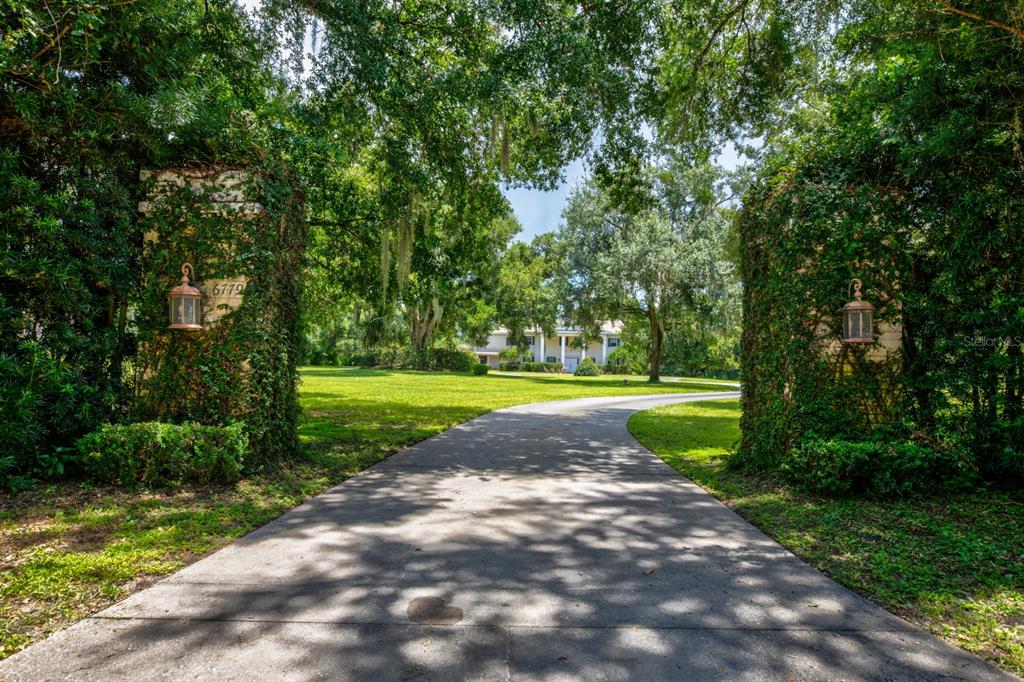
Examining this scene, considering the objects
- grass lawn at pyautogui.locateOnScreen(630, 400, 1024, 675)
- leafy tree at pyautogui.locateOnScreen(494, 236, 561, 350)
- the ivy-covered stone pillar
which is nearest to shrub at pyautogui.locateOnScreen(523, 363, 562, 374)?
leafy tree at pyautogui.locateOnScreen(494, 236, 561, 350)

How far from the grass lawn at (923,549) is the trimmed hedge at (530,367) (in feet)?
139

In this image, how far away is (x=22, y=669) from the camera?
2221 millimetres

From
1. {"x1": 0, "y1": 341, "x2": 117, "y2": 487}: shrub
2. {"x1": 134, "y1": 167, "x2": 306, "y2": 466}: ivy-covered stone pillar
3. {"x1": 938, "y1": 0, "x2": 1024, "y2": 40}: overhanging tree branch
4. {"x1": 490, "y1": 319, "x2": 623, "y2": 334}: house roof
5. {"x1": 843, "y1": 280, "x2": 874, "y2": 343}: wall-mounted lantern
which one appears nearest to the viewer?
{"x1": 938, "y1": 0, "x2": 1024, "y2": 40}: overhanging tree branch

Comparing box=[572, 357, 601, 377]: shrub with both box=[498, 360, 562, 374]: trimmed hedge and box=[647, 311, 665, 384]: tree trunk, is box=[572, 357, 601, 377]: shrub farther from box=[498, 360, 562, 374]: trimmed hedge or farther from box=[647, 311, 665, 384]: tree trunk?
box=[647, 311, 665, 384]: tree trunk

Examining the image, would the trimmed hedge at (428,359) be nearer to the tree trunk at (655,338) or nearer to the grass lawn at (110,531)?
the tree trunk at (655,338)

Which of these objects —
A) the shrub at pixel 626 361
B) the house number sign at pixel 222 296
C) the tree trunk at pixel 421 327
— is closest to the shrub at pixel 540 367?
the shrub at pixel 626 361

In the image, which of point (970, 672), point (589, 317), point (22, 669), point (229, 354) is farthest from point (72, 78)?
point (589, 317)

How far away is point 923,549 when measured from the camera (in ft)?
12.5

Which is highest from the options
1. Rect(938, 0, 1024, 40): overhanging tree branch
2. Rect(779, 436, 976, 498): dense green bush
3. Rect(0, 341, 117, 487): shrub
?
Rect(938, 0, 1024, 40): overhanging tree branch

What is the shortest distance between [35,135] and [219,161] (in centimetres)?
157

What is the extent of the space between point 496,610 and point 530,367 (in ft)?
151

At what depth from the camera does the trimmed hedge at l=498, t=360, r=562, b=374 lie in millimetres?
48812

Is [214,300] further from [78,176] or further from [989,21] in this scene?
[989,21]

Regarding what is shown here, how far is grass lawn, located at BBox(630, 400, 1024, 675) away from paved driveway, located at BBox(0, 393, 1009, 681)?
0.22m
